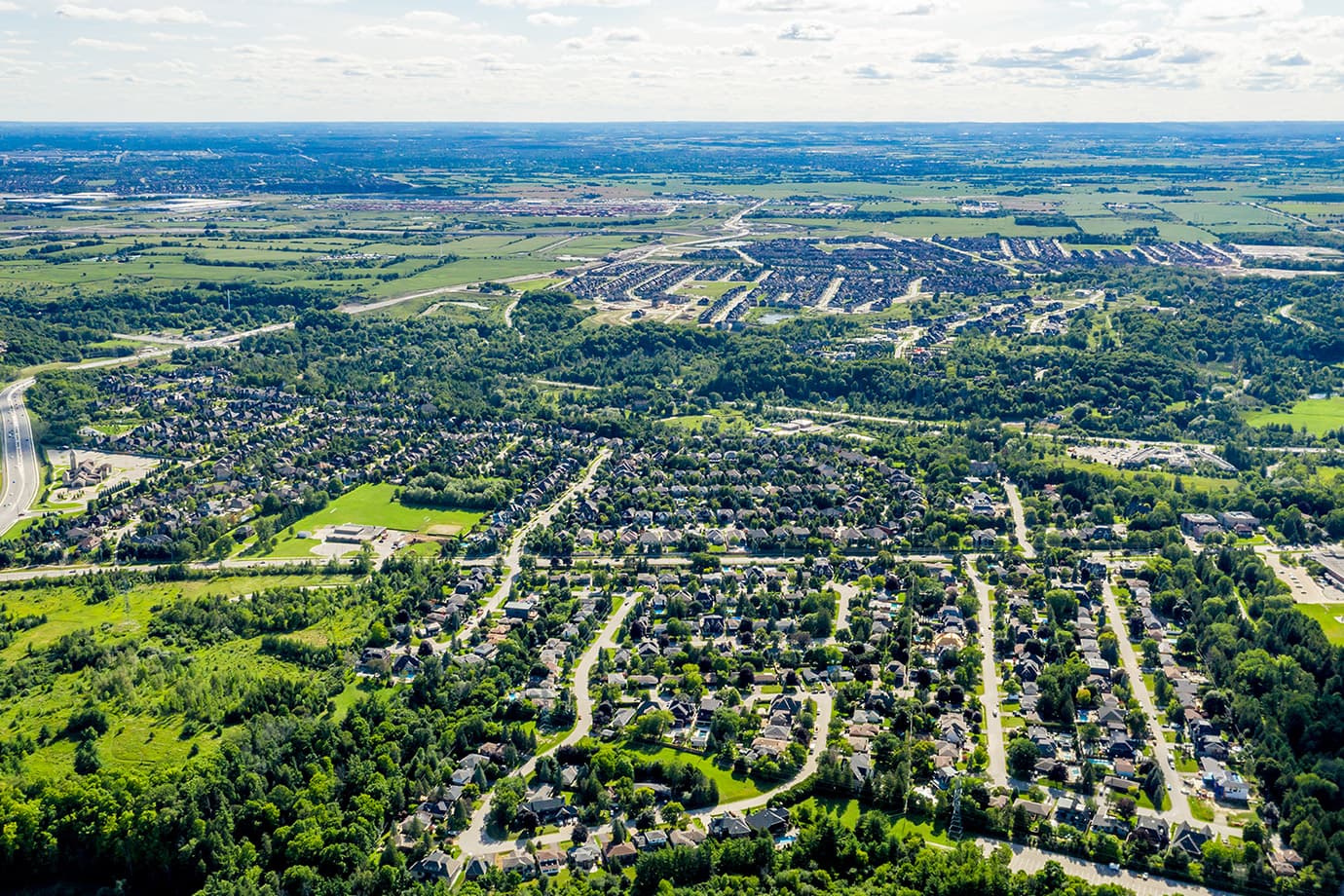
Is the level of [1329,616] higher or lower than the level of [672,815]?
higher

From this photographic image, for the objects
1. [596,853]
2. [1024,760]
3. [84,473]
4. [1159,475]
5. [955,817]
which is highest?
[84,473]

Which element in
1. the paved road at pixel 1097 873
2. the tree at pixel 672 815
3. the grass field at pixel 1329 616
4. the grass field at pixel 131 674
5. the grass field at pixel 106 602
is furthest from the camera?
the grass field at pixel 106 602

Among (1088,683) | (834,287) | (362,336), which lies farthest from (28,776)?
(834,287)

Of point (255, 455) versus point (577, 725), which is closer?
point (577, 725)

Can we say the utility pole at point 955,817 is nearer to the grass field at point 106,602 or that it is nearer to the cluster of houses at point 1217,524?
the cluster of houses at point 1217,524

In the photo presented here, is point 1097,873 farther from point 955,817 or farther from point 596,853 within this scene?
point 596,853

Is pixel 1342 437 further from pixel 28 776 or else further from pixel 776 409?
pixel 28 776

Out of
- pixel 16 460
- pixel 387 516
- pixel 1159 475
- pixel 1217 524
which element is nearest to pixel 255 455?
pixel 387 516

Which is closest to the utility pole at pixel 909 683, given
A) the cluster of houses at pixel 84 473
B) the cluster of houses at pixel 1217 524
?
the cluster of houses at pixel 1217 524
